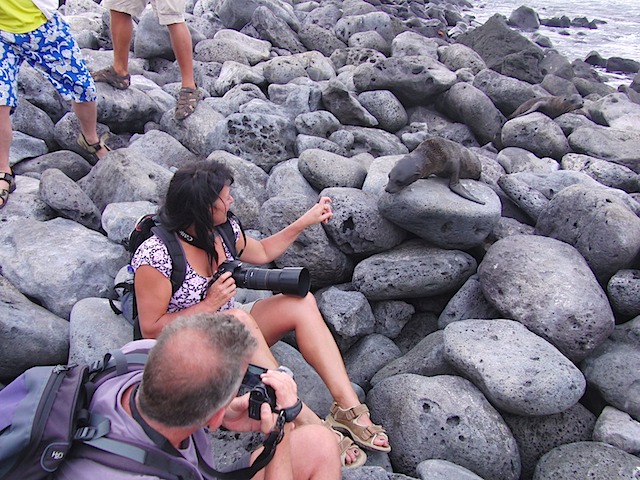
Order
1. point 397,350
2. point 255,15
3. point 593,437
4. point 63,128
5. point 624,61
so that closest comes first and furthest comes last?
point 593,437, point 397,350, point 63,128, point 255,15, point 624,61

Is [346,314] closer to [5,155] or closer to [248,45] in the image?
[5,155]

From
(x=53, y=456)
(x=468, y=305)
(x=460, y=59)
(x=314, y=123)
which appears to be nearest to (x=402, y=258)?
(x=468, y=305)

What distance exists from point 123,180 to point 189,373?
10.8ft

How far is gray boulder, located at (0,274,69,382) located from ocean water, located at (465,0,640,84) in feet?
52.5

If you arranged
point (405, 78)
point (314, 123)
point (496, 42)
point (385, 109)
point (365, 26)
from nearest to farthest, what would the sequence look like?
1. point (314, 123)
2. point (385, 109)
3. point (405, 78)
4. point (365, 26)
5. point (496, 42)

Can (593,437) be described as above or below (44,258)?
below

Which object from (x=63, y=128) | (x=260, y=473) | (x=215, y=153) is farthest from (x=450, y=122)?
(x=260, y=473)

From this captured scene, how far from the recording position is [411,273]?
13.1 feet

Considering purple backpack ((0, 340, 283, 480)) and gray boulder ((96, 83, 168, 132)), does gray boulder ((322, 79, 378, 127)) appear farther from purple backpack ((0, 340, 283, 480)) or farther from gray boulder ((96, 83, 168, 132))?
purple backpack ((0, 340, 283, 480))

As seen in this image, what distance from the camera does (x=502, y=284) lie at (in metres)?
3.75

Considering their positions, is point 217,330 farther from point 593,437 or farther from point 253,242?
point 593,437

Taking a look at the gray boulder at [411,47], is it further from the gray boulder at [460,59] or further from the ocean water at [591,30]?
the ocean water at [591,30]

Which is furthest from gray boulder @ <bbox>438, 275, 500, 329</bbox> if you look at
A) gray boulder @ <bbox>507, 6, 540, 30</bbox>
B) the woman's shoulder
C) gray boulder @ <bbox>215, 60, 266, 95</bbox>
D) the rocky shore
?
gray boulder @ <bbox>507, 6, 540, 30</bbox>

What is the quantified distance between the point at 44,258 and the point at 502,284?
3014 mm
